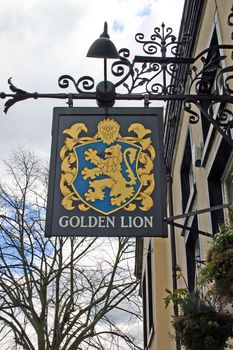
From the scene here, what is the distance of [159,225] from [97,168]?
800mm

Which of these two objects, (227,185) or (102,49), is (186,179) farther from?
(102,49)

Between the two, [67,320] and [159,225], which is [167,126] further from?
[67,320]

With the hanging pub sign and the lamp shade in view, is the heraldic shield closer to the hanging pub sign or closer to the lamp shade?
the hanging pub sign

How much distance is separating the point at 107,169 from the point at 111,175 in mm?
79

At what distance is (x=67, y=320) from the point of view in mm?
20234

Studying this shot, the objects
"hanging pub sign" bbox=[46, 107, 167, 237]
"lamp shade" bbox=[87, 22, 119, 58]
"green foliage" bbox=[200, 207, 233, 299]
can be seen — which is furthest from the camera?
"lamp shade" bbox=[87, 22, 119, 58]

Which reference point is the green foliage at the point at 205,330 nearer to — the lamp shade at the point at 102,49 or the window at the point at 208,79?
the window at the point at 208,79

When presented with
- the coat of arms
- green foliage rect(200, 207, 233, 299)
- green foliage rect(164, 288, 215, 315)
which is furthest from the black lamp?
green foliage rect(164, 288, 215, 315)

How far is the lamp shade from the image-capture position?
5012mm

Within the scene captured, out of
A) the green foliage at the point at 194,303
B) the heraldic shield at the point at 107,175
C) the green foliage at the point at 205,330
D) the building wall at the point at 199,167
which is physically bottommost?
the green foliage at the point at 205,330

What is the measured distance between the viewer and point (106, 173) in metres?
5.02

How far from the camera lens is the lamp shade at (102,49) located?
501 centimetres

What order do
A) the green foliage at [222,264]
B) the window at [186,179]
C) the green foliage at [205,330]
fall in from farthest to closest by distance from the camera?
the window at [186,179] → the green foliage at [205,330] → the green foliage at [222,264]

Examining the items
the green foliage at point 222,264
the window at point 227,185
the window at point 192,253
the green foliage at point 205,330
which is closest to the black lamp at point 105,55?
the green foliage at point 222,264
